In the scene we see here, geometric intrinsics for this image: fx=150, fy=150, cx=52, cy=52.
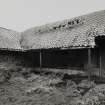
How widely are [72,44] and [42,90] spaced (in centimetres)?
441

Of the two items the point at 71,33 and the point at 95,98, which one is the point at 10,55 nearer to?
the point at 71,33

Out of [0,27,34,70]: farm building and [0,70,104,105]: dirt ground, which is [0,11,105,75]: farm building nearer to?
[0,27,34,70]: farm building

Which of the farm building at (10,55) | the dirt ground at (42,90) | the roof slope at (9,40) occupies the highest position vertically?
the roof slope at (9,40)

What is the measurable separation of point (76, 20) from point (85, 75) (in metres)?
5.80

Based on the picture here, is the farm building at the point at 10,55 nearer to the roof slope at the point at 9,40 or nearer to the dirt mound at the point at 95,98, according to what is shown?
the roof slope at the point at 9,40

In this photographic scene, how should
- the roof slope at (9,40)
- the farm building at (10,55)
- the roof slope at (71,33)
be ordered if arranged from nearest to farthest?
the roof slope at (71,33) → the farm building at (10,55) → the roof slope at (9,40)

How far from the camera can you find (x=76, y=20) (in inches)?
566

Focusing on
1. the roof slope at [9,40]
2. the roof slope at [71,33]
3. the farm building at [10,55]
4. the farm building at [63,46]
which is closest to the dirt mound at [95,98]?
the farm building at [63,46]

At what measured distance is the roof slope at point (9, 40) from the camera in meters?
14.3

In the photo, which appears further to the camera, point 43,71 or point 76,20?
point 76,20

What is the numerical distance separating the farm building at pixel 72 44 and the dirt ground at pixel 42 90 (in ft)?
4.50

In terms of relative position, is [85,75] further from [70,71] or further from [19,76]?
[19,76]

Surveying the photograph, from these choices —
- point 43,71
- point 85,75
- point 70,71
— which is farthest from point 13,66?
point 85,75

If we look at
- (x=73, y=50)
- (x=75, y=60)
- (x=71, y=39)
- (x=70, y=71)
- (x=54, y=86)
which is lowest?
(x=54, y=86)
